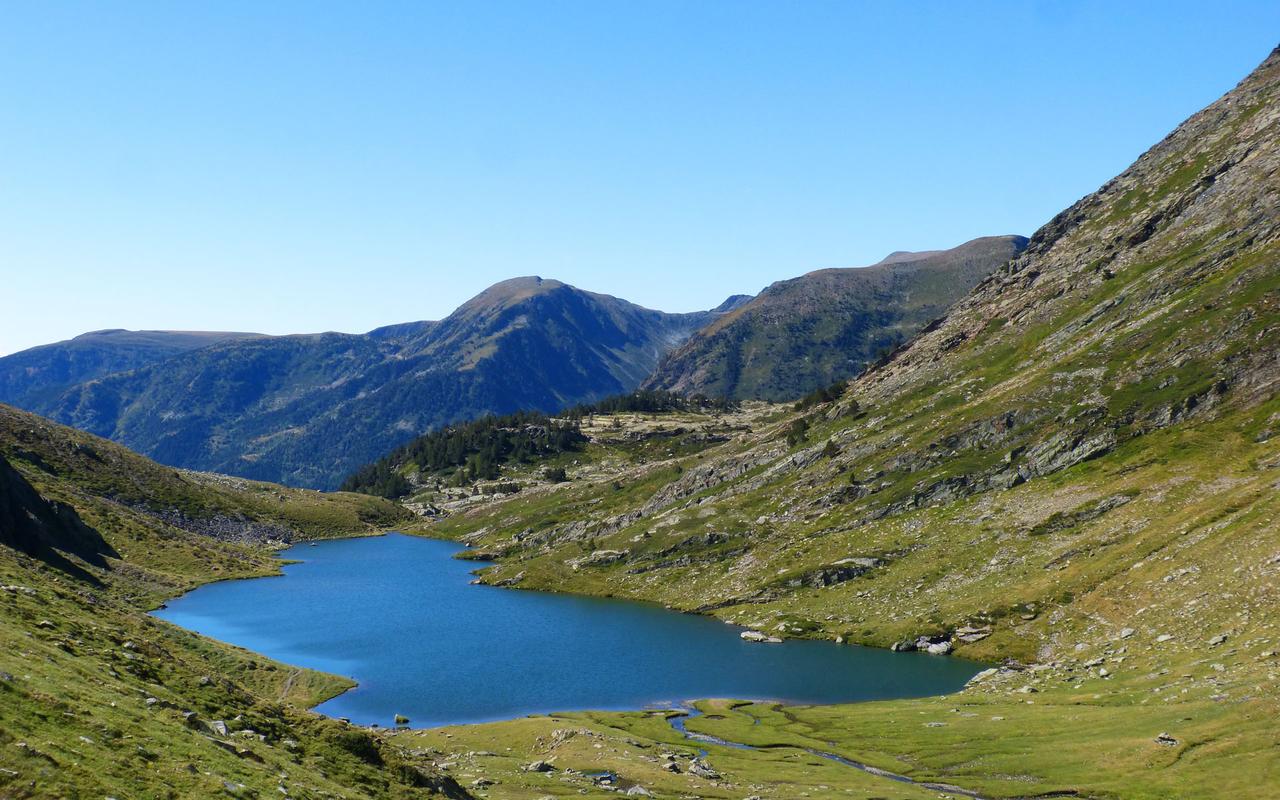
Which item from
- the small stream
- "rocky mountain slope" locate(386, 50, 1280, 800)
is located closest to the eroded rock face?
"rocky mountain slope" locate(386, 50, 1280, 800)

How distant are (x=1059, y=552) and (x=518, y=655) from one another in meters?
77.7

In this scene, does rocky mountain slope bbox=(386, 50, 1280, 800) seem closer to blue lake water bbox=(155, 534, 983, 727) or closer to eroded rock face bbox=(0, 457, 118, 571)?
blue lake water bbox=(155, 534, 983, 727)

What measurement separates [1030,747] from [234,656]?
78.6 m

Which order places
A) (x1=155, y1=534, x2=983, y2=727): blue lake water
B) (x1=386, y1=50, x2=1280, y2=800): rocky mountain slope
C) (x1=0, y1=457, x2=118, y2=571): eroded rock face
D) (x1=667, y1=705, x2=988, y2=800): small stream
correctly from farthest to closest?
(x1=155, y1=534, x2=983, y2=727): blue lake water
(x1=0, y1=457, x2=118, y2=571): eroded rock face
(x1=386, y1=50, x2=1280, y2=800): rocky mountain slope
(x1=667, y1=705, x2=988, y2=800): small stream

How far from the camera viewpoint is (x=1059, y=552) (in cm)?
12050

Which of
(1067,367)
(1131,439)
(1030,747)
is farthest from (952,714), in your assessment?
(1067,367)

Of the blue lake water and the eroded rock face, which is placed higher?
the eroded rock face

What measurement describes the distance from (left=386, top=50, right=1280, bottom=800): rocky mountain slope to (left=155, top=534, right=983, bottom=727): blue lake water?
7901 mm

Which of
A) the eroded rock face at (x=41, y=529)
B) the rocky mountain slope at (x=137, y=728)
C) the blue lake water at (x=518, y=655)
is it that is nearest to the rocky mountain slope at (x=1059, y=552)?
the blue lake water at (x=518, y=655)

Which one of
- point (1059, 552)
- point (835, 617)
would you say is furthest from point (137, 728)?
point (1059, 552)

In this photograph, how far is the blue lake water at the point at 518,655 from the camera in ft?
324

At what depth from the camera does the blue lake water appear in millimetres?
98625

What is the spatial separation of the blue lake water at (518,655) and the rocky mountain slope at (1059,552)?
311 inches

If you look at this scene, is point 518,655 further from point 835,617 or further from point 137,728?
point 137,728
